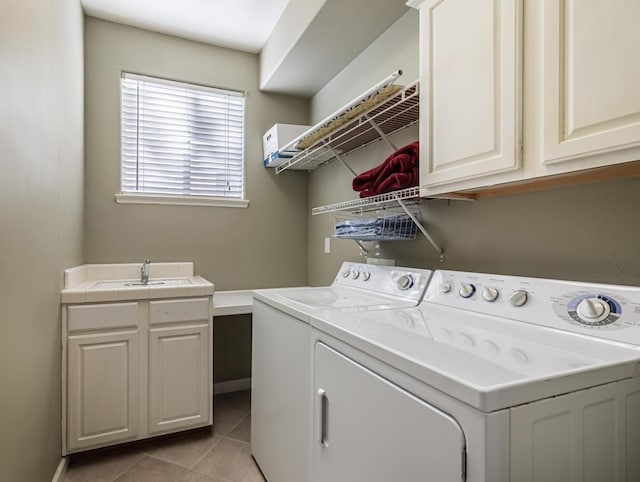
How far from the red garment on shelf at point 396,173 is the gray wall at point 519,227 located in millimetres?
245

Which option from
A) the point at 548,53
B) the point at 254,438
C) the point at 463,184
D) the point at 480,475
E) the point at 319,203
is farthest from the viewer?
the point at 319,203

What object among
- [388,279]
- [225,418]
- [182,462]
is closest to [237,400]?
[225,418]

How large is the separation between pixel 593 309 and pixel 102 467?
2343mm

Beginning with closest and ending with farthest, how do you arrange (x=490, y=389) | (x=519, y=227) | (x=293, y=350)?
(x=490, y=389) < (x=519, y=227) < (x=293, y=350)

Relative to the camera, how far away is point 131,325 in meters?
2.06

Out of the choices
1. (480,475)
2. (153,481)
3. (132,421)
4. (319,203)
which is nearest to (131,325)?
(132,421)

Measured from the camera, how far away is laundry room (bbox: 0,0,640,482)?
2.66 feet

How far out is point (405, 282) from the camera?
156 centimetres

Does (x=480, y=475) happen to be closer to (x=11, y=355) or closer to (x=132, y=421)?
(x=11, y=355)

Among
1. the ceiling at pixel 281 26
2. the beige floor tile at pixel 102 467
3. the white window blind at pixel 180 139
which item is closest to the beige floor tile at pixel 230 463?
the beige floor tile at pixel 102 467

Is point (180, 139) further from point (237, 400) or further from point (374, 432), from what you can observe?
point (374, 432)

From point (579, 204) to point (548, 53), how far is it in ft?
1.53

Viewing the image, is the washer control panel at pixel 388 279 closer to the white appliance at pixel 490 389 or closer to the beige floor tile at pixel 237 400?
the white appliance at pixel 490 389

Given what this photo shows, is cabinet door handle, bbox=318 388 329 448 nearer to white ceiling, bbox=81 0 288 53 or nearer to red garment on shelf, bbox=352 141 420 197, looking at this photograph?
red garment on shelf, bbox=352 141 420 197
